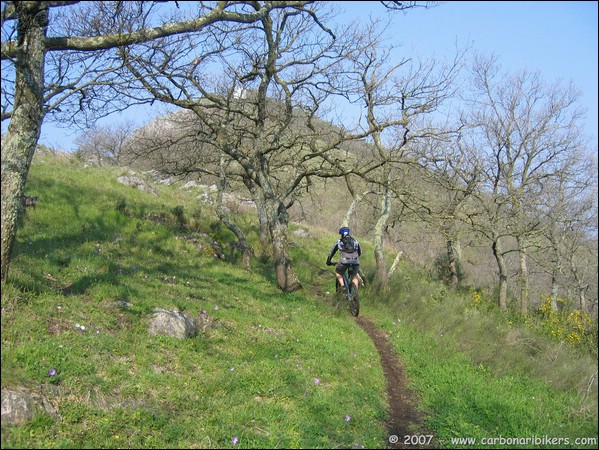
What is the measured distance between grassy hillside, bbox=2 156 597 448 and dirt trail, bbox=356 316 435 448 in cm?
16

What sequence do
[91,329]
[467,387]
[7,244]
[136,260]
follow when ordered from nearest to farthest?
[7,244]
[91,329]
[467,387]
[136,260]

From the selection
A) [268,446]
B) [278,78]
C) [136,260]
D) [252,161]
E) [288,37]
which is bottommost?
[268,446]

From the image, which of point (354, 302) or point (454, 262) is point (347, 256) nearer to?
point (354, 302)

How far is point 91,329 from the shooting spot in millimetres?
6621

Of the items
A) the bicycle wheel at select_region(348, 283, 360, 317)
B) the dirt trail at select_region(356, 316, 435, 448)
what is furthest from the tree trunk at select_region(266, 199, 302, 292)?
the dirt trail at select_region(356, 316, 435, 448)

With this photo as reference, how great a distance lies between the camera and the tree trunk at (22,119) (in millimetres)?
6188

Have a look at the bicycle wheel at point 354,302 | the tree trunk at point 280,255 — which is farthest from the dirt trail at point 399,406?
the tree trunk at point 280,255

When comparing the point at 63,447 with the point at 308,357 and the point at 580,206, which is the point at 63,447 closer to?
the point at 308,357

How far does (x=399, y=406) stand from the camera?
689 centimetres

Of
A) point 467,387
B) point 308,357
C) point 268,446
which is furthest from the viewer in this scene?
point 308,357

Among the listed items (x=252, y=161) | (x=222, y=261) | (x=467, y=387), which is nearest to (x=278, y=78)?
(x=252, y=161)

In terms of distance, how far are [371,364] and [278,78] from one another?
8663 mm

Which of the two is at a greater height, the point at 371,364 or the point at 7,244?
the point at 7,244

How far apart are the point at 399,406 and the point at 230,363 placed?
2.60 m
